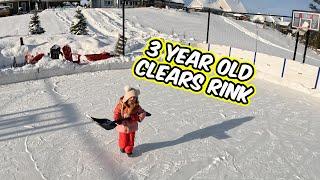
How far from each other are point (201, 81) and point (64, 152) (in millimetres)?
6584

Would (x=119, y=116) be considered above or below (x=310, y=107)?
above

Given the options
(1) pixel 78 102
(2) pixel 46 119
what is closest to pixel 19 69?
(1) pixel 78 102

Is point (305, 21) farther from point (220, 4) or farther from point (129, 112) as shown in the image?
point (220, 4)

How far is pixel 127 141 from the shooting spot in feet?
19.2

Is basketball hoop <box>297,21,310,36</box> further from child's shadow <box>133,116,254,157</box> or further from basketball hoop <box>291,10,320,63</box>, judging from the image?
child's shadow <box>133,116,254,157</box>

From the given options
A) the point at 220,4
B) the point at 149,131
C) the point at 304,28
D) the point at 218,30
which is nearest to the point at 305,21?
the point at 304,28

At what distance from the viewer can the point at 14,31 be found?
87.5ft

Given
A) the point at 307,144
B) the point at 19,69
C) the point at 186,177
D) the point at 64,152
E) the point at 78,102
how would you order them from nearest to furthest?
the point at 186,177, the point at 64,152, the point at 307,144, the point at 78,102, the point at 19,69

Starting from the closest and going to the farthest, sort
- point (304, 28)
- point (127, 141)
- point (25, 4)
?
point (127, 141) < point (304, 28) < point (25, 4)

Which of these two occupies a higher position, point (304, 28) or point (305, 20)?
point (305, 20)

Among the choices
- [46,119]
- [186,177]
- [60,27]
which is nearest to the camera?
[186,177]

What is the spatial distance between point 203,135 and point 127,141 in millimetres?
1911

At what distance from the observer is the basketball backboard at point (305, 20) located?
485 inches

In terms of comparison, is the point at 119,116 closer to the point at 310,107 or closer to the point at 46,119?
the point at 46,119
